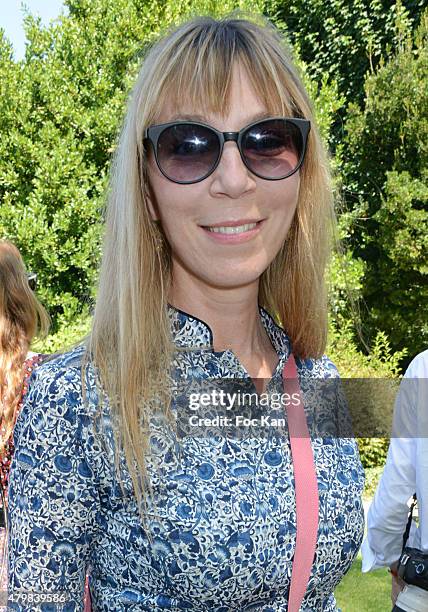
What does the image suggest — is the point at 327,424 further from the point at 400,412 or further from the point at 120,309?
the point at 400,412

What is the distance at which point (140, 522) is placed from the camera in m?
1.46

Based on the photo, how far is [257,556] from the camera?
149 centimetres

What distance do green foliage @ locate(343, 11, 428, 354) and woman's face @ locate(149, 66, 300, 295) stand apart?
10.6 metres

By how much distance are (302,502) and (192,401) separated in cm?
31

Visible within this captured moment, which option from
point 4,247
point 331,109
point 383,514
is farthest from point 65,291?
point 383,514

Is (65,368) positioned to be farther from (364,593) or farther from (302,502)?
(364,593)

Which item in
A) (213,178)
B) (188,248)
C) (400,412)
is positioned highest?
(213,178)

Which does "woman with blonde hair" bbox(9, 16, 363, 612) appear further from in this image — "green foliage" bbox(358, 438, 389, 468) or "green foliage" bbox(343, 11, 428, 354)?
"green foliage" bbox(343, 11, 428, 354)

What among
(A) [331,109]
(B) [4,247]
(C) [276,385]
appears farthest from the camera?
(A) [331,109]

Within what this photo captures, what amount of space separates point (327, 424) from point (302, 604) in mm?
421

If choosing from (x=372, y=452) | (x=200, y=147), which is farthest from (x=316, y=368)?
(x=372, y=452)

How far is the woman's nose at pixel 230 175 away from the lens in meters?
1.59

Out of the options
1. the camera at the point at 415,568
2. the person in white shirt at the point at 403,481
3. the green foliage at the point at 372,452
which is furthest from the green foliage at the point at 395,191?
the camera at the point at 415,568

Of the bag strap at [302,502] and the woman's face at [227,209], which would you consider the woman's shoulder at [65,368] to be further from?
the bag strap at [302,502]
